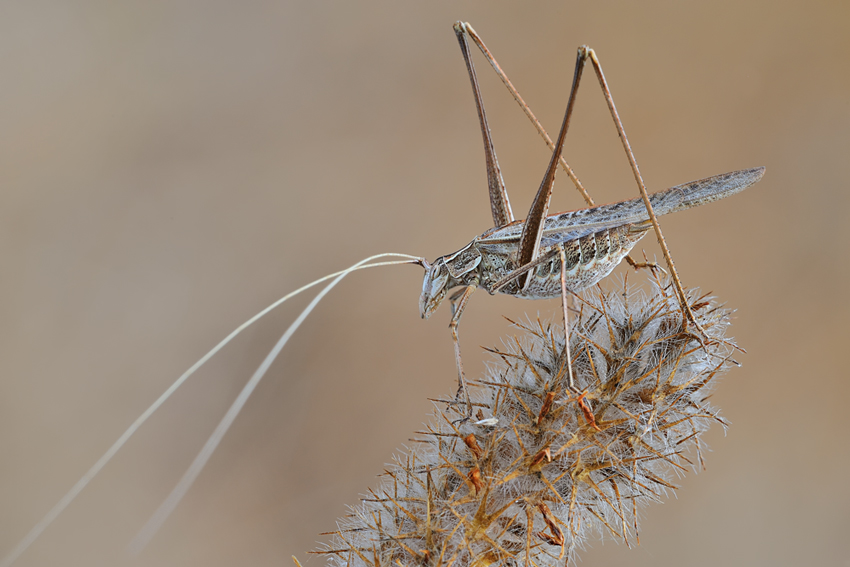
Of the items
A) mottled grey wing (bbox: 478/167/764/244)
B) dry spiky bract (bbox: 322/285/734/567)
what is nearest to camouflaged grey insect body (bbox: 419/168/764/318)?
mottled grey wing (bbox: 478/167/764/244)

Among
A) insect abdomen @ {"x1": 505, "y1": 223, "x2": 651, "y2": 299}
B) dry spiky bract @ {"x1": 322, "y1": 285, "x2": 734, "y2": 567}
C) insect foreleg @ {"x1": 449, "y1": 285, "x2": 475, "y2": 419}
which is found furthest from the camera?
insect abdomen @ {"x1": 505, "y1": 223, "x2": 651, "y2": 299}

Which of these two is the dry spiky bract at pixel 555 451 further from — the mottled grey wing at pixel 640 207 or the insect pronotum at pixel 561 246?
the mottled grey wing at pixel 640 207

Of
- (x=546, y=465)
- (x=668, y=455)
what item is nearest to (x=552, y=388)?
(x=546, y=465)

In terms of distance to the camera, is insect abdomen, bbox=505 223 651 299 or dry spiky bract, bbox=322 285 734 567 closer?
dry spiky bract, bbox=322 285 734 567

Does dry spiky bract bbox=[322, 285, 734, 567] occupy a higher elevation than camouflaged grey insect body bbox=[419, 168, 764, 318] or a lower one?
lower

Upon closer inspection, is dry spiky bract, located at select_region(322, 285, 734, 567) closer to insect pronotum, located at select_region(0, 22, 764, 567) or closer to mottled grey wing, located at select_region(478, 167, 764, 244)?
insect pronotum, located at select_region(0, 22, 764, 567)

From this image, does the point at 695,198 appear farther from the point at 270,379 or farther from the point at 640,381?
the point at 270,379

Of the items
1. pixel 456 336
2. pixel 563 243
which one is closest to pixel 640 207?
pixel 563 243
